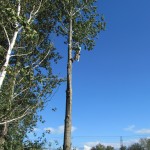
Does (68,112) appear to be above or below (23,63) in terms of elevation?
below

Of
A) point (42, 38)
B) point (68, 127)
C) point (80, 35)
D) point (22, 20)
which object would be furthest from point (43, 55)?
point (22, 20)

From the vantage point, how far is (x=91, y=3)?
25.4m

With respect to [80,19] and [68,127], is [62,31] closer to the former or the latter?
[80,19]

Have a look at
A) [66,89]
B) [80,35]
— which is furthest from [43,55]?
[66,89]

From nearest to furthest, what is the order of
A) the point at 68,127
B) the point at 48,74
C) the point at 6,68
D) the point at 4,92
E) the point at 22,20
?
the point at 22,20 < the point at 68,127 < the point at 6,68 < the point at 4,92 < the point at 48,74

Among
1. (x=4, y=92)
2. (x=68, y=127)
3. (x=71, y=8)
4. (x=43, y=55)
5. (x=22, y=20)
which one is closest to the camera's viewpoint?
(x=22, y=20)

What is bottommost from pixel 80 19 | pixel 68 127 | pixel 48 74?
pixel 68 127

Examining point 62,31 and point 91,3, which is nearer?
point 62,31

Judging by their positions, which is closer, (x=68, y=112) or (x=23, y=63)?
(x=68, y=112)

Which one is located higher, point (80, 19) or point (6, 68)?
point (80, 19)

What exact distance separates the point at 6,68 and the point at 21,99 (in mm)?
6798

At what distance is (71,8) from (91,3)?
3631mm

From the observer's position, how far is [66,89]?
17312 millimetres

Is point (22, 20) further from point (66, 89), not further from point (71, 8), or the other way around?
point (71, 8)
